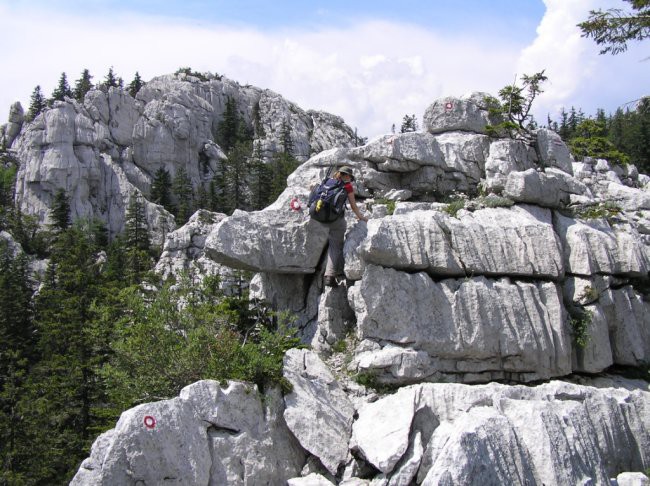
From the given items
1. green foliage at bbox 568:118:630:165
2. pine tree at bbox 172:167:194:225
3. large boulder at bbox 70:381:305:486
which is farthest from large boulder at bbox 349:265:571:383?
pine tree at bbox 172:167:194:225

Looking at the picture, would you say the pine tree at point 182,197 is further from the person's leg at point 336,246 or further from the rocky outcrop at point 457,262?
the person's leg at point 336,246

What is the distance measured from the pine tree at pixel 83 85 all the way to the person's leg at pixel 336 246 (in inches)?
4091

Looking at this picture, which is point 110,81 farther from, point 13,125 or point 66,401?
point 66,401

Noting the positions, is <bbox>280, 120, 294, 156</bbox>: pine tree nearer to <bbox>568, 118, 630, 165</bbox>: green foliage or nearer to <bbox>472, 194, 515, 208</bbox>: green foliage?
<bbox>568, 118, 630, 165</bbox>: green foliage

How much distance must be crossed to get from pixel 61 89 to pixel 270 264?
10882 centimetres

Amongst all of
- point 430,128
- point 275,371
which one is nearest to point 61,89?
point 430,128

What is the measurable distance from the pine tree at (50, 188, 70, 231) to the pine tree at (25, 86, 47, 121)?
30.7 m

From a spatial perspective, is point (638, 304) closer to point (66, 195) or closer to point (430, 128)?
point (430, 128)

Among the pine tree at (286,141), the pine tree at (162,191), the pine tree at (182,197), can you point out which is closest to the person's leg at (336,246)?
the pine tree at (182,197)

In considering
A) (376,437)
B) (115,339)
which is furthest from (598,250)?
(115,339)

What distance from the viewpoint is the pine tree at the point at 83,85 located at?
351ft

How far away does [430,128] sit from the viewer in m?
21.2

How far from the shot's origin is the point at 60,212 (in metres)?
81.1

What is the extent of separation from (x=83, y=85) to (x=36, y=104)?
10.2 m
